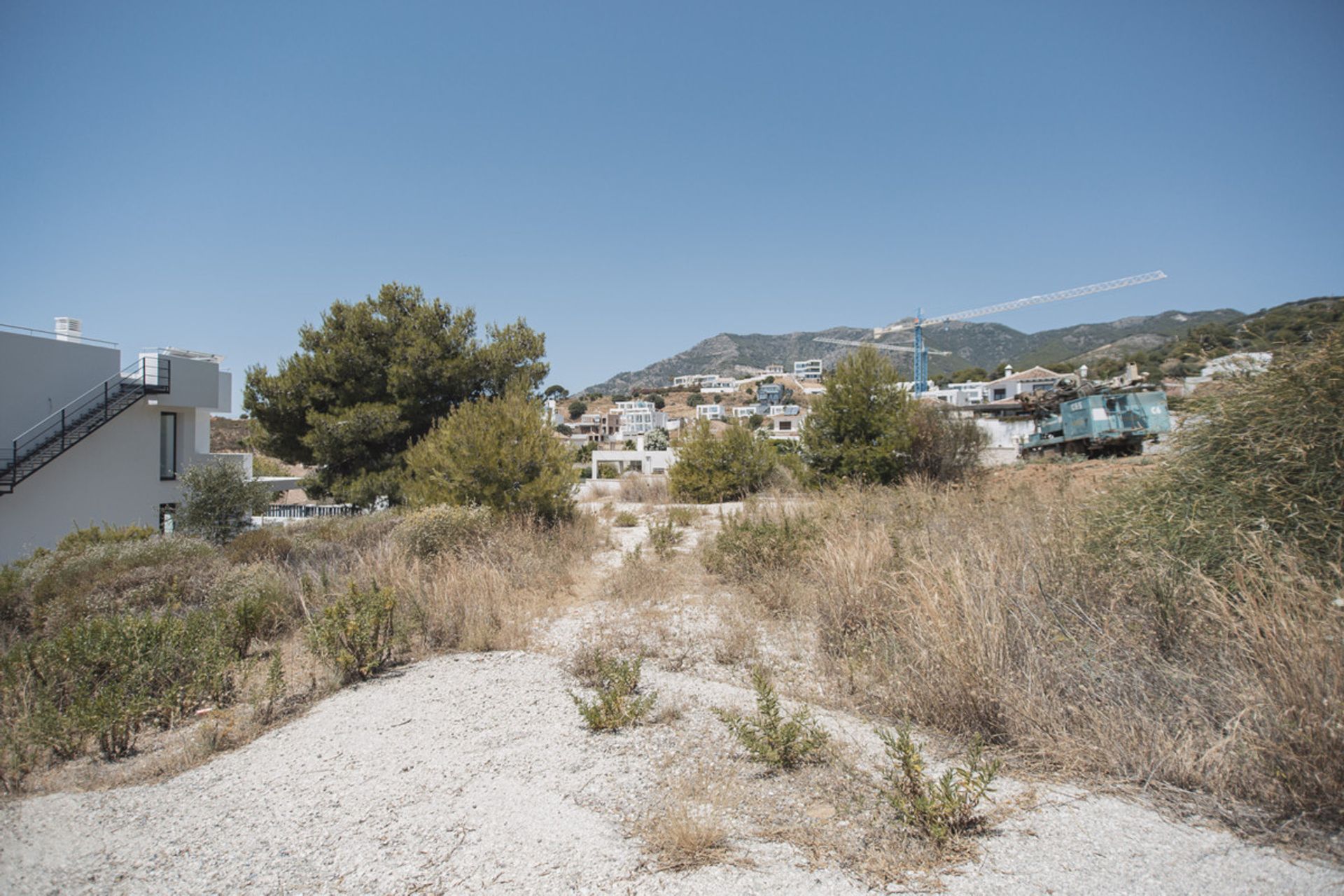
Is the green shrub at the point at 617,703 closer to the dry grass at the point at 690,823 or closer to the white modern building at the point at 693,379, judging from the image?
the dry grass at the point at 690,823

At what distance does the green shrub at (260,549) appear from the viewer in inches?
384

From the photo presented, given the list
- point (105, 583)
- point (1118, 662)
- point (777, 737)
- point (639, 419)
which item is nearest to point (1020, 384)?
point (639, 419)

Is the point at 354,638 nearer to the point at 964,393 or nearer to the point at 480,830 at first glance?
the point at 480,830

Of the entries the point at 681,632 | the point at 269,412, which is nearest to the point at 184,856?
the point at 681,632

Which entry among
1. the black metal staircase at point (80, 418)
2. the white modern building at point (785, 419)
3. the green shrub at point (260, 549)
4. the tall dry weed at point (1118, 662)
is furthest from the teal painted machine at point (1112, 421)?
the white modern building at point (785, 419)

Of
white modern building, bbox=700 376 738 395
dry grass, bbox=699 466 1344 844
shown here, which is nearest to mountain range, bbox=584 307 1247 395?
white modern building, bbox=700 376 738 395

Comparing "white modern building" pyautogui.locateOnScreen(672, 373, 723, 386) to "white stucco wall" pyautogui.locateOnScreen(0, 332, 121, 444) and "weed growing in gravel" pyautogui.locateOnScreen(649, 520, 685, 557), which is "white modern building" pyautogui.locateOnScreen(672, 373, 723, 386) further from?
"weed growing in gravel" pyautogui.locateOnScreen(649, 520, 685, 557)

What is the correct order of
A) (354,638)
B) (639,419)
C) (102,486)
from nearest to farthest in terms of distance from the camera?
(354,638)
(102,486)
(639,419)

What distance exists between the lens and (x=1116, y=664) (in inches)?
138

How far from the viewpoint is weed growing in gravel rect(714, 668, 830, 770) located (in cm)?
344

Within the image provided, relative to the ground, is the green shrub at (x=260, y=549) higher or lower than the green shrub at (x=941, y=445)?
lower

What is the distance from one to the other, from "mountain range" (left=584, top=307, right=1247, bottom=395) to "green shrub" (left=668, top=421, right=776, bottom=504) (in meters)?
52.8

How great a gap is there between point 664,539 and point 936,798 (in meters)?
8.84

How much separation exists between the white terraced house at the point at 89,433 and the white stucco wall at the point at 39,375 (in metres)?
0.02
